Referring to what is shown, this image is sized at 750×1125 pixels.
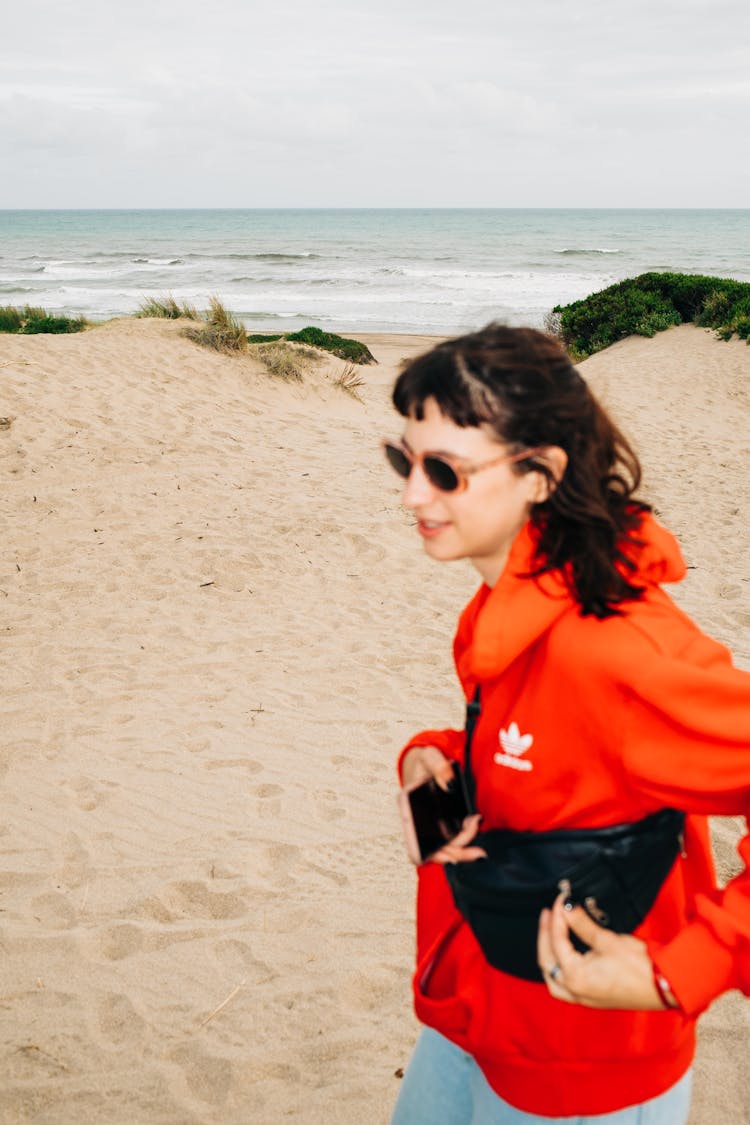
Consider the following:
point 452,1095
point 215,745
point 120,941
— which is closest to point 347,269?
point 215,745

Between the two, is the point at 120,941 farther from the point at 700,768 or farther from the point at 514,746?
the point at 700,768

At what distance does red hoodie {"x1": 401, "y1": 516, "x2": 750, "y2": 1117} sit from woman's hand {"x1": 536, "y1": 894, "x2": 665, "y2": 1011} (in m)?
0.03

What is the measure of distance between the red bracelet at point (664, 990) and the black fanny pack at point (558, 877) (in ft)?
0.34

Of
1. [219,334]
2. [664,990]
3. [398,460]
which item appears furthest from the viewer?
[219,334]

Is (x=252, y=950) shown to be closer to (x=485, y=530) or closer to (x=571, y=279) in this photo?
(x=485, y=530)

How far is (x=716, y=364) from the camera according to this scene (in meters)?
16.4

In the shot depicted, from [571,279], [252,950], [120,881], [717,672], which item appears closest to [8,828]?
[120,881]

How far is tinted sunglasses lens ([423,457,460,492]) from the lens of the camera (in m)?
1.43

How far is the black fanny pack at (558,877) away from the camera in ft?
4.06

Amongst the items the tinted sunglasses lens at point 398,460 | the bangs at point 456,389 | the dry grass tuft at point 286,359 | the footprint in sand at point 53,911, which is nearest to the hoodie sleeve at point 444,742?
the tinted sunglasses lens at point 398,460

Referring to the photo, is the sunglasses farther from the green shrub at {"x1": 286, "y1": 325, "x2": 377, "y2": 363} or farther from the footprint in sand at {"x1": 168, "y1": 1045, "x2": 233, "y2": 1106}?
the green shrub at {"x1": 286, "y1": 325, "x2": 377, "y2": 363}

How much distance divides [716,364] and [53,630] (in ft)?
44.3

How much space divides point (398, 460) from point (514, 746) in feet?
1.78

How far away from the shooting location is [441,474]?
1.44 metres
